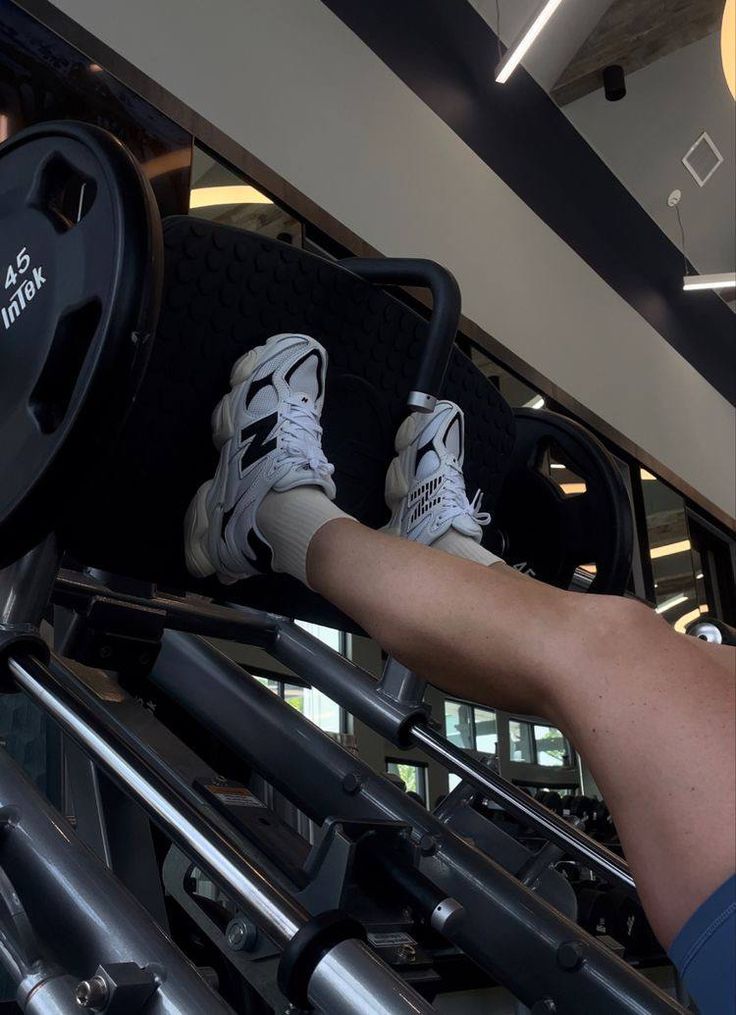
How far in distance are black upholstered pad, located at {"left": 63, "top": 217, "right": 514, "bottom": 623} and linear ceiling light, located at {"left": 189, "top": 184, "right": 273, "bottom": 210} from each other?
4.56ft

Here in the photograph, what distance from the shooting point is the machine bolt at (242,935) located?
2.47 feet

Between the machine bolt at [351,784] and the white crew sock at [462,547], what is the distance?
29 centimetres

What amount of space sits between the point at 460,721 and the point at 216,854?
2552mm

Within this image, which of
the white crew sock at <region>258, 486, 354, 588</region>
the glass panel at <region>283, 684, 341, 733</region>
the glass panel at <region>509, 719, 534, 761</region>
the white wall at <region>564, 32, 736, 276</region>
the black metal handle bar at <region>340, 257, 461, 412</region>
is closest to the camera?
the white crew sock at <region>258, 486, 354, 588</region>

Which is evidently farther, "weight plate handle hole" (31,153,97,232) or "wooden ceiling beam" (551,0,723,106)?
"wooden ceiling beam" (551,0,723,106)

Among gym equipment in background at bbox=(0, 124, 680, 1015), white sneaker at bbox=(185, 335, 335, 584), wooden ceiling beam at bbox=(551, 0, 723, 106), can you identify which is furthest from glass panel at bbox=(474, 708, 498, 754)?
wooden ceiling beam at bbox=(551, 0, 723, 106)

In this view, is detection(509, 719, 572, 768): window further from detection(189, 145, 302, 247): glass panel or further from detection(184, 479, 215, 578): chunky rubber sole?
detection(184, 479, 215, 578): chunky rubber sole

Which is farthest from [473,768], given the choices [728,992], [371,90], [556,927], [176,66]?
[371,90]

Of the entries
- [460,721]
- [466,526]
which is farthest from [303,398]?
[460,721]

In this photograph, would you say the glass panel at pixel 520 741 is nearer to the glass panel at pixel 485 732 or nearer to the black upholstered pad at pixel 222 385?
the glass panel at pixel 485 732

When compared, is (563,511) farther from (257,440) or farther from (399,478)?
(257,440)

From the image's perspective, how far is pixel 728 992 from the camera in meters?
0.52

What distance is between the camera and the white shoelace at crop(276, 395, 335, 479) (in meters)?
→ 0.92

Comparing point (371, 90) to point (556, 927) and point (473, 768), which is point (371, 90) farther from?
point (556, 927)
